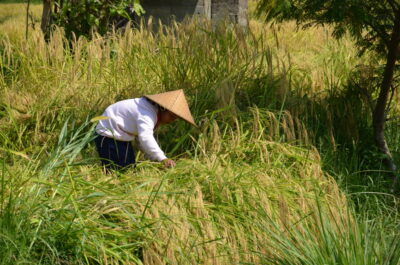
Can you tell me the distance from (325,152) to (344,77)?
2120 millimetres

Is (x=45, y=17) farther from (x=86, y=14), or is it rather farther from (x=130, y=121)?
(x=130, y=121)

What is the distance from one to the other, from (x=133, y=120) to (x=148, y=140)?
267 millimetres

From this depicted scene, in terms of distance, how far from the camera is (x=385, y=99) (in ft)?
21.6

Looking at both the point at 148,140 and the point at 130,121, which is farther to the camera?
the point at 130,121

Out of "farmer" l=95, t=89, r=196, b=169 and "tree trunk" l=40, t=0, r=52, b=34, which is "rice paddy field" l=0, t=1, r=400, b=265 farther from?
"tree trunk" l=40, t=0, r=52, b=34

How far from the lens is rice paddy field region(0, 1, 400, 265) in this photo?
405 cm

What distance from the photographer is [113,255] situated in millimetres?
4102

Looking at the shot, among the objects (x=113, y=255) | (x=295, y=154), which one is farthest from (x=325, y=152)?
(x=113, y=255)

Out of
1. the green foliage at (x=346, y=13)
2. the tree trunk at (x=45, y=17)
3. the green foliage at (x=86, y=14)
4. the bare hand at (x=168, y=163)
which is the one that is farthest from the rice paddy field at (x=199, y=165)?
the tree trunk at (x=45, y=17)

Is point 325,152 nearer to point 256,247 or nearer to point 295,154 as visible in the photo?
point 295,154

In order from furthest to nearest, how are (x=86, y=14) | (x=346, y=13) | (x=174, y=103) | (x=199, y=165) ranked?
(x=86, y=14) < (x=346, y=13) < (x=174, y=103) < (x=199, y=165)

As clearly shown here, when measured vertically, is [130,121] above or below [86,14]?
below

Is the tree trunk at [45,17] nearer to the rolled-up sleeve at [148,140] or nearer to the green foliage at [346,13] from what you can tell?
the green foliage at [346,13]

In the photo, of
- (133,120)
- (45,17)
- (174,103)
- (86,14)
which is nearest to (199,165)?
(174,103)
